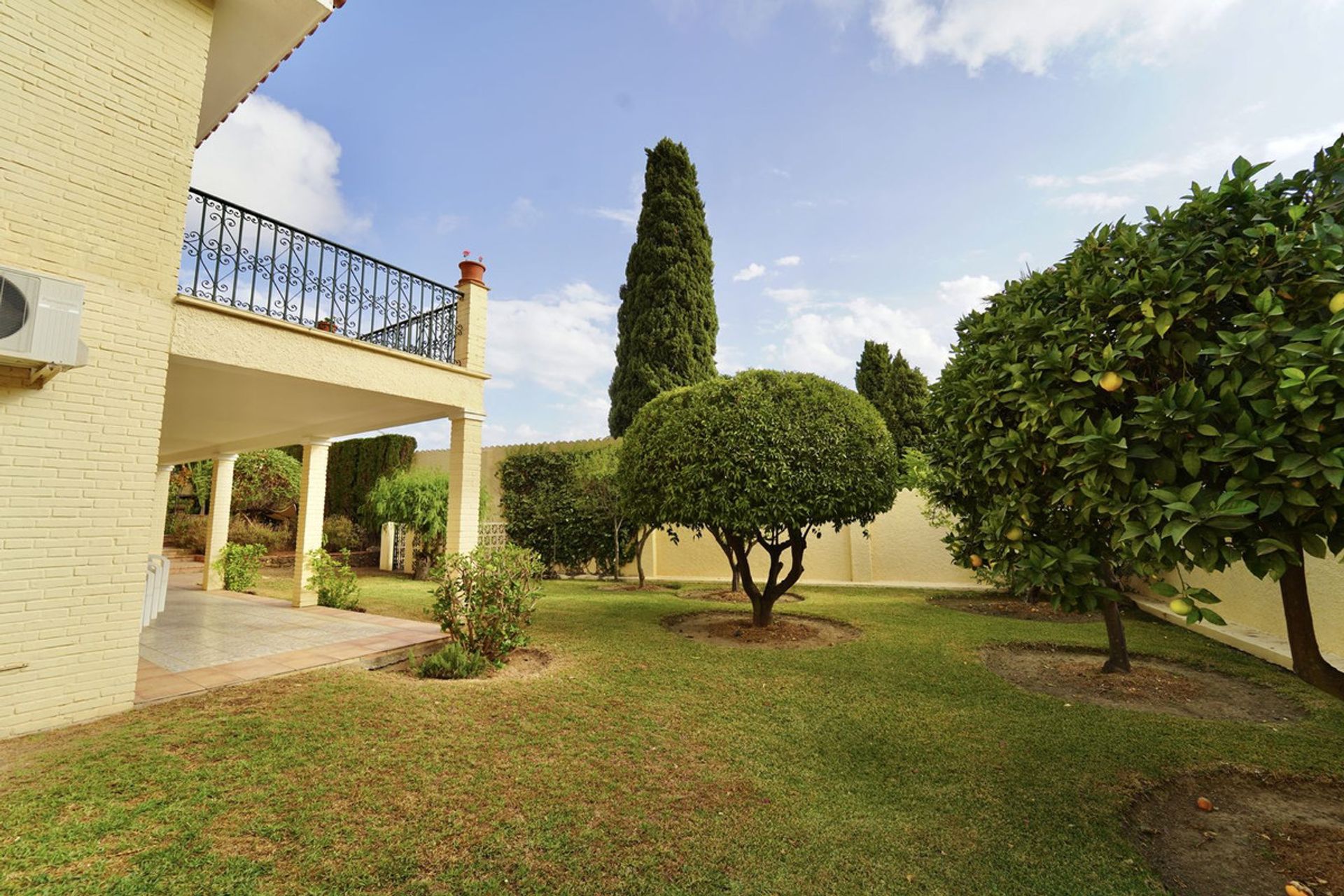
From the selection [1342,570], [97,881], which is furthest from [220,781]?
[1342,570]

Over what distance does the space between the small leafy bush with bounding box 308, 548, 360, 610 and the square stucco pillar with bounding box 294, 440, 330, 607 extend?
0.21 ft

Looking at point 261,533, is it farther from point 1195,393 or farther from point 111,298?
point 1195,393

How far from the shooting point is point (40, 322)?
11.4 ft

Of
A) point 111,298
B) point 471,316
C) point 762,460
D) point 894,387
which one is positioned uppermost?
point 894,387

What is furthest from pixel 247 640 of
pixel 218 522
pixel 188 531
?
pixel 188 531

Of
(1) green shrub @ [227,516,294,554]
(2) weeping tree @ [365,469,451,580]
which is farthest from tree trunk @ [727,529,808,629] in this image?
(1) green shrub @ [227,516,294,554]

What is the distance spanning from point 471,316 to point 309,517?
446 centimetres

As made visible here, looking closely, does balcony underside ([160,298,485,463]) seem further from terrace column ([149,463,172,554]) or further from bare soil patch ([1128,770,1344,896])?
bare soil patch ([1128,770,1344,896])

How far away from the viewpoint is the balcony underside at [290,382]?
4.86 metres

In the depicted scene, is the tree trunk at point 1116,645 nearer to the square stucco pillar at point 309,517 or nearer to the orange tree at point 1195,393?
the orange tree at point 1195,393

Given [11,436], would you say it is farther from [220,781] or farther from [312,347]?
[220,781]

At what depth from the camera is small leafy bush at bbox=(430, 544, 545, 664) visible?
A: 5586 mm

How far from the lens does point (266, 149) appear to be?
7.30 metres

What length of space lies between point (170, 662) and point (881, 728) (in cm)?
632
